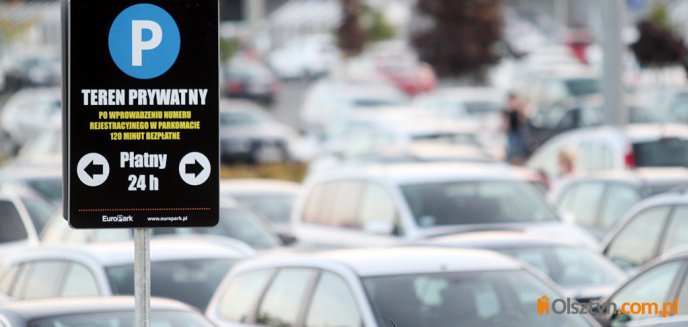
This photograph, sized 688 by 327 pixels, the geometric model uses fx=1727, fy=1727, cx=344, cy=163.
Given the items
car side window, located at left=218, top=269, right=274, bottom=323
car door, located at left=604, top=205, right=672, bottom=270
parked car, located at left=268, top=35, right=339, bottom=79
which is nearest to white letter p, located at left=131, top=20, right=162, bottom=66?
car side window, located at left=218, top=269, right=274, bottom=323

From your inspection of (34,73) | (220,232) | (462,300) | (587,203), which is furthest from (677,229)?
(34,73)

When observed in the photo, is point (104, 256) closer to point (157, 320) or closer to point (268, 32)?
point (157, 320)

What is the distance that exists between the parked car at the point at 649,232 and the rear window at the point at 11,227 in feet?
19.5

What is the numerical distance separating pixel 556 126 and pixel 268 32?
186 ft

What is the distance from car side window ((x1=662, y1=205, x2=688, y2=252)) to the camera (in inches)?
499

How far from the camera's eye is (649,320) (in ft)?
30.7

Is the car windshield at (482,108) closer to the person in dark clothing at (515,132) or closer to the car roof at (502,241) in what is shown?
the person in dark clothing at (515,132)

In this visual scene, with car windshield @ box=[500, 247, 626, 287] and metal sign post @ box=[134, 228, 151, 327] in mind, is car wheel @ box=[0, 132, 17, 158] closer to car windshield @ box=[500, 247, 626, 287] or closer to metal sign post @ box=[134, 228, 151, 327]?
car windshield @ box=[500, 247, 626, 287]

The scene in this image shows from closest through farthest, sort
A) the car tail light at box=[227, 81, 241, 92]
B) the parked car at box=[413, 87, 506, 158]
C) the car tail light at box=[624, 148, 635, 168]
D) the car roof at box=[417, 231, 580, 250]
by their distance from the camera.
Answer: the car roof at box=[417, 231, 580, 250], the car tail light at box=[624, 148, 635, 168], the parked car at box=[413, 87, 506, 158], the car tail light at box=[227, 81, 241, 92]

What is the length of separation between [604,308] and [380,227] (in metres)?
5.27

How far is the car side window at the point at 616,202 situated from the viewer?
16.6 meters

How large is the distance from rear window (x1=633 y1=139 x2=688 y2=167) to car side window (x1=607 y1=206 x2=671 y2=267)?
685cm

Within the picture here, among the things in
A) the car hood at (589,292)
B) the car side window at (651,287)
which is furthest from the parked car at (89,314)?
the car hood at (589,292)

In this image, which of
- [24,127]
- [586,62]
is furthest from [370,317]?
[586,62]
